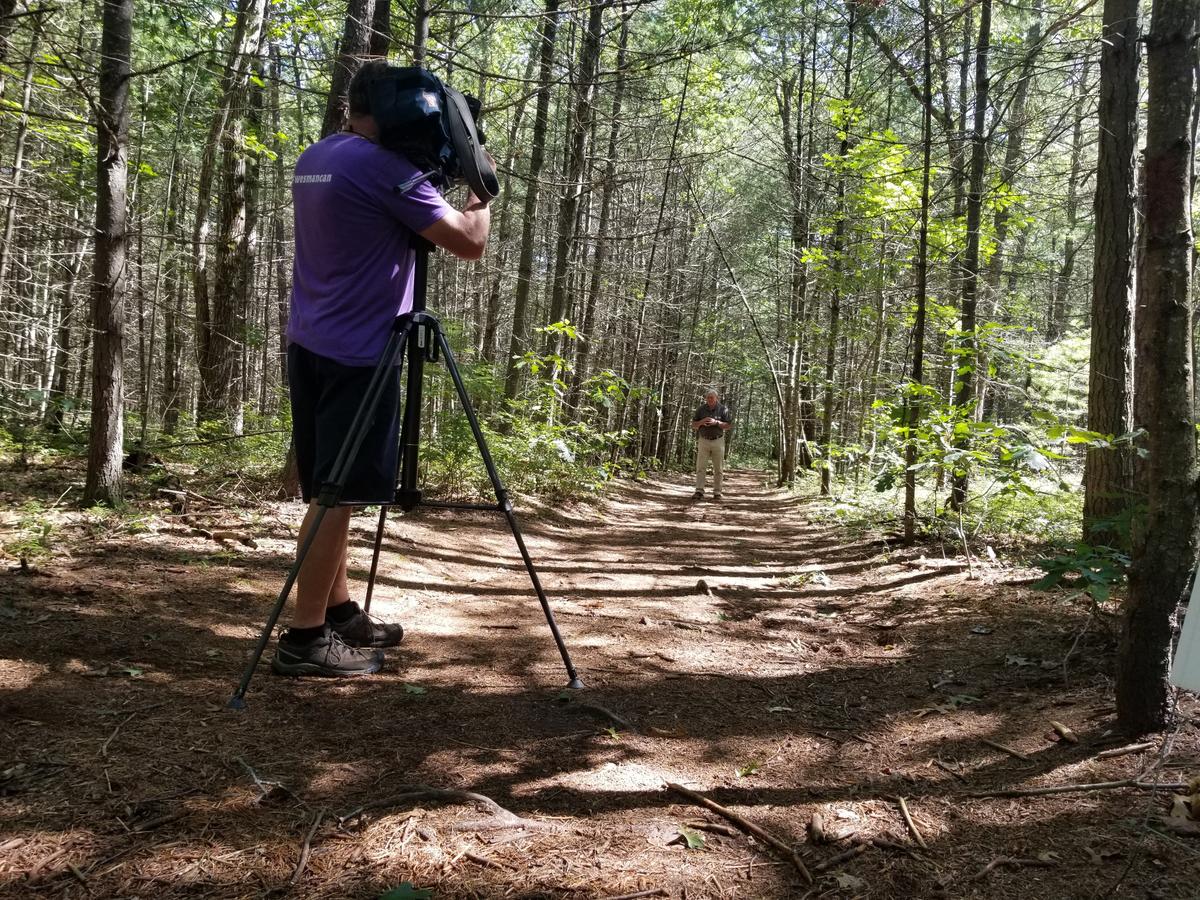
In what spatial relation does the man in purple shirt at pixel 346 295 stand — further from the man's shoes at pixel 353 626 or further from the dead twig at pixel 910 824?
the dead twig at pixel 910 824

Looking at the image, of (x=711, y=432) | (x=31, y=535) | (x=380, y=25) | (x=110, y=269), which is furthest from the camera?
(x=711, y=432)

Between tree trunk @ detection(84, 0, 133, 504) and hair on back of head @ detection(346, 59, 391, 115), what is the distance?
127 inches

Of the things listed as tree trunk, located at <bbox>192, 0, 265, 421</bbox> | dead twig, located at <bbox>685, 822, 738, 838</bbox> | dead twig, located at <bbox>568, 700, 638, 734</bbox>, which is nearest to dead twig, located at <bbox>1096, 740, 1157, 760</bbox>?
dead twig, located at <bbox>685, 822, 738, 838</bbox>

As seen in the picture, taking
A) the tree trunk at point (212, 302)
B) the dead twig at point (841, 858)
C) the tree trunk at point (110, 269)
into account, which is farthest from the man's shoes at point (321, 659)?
the tree trunk at point (212, 302)

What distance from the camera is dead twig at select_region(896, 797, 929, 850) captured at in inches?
72.1

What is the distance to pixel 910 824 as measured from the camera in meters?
1.92

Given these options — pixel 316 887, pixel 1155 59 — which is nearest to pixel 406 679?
pixel 316 887

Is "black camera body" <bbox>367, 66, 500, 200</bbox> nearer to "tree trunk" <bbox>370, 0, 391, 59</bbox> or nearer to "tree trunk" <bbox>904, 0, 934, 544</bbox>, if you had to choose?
"tree trunk" <bbox>370, 0, 391, 59</bbox>

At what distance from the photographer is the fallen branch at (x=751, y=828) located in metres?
1.74

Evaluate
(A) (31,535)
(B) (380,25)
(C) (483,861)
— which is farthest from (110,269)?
(C) (483,861)

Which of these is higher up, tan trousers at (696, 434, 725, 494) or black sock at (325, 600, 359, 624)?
tan trousers at (696, 434, 725, 494)

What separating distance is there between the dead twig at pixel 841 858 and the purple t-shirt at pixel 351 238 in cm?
220

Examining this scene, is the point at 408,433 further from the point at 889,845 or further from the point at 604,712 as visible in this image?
the point at 889,845

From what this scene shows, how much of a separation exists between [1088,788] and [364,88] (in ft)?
11.2
